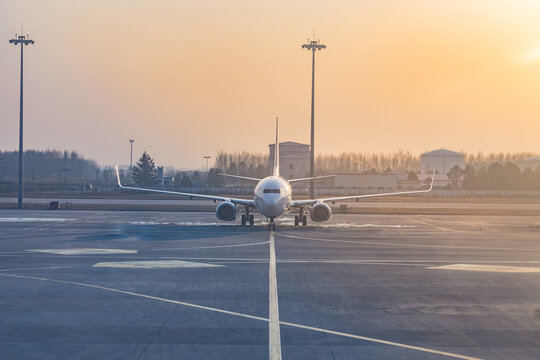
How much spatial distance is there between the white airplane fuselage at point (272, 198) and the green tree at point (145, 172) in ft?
396

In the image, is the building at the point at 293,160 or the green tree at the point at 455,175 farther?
the building at the point at 293,160

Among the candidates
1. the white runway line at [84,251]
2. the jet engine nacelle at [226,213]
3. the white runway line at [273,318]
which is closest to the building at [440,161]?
the jet engine nacelle at [226,213]

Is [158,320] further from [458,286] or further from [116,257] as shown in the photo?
[116,257]

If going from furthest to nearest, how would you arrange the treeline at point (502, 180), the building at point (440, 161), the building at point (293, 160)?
the building at point (440, 161) → the building at point (293, 160) → the treeline at point (502, 180)

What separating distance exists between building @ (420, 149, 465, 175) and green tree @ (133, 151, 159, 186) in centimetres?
9188

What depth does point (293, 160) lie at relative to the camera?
160 metres

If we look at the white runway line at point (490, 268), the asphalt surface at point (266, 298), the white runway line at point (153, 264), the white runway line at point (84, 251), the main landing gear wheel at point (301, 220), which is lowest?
the white runway line at point (84, 251)

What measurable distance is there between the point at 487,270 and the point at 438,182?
478 feet

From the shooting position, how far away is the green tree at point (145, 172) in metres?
158

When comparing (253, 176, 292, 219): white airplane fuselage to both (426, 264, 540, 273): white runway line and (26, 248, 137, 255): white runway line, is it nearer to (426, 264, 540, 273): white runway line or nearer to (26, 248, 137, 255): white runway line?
(26, 248, 137, 255): white runway line

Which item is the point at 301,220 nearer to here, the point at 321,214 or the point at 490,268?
the point at 321,214

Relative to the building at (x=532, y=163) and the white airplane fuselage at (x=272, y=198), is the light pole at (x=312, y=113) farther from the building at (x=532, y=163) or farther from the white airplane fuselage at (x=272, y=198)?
the building at (x=532, y=163)

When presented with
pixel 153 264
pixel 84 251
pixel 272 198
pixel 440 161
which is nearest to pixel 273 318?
pixel 153 264

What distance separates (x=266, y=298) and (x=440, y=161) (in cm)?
18251
